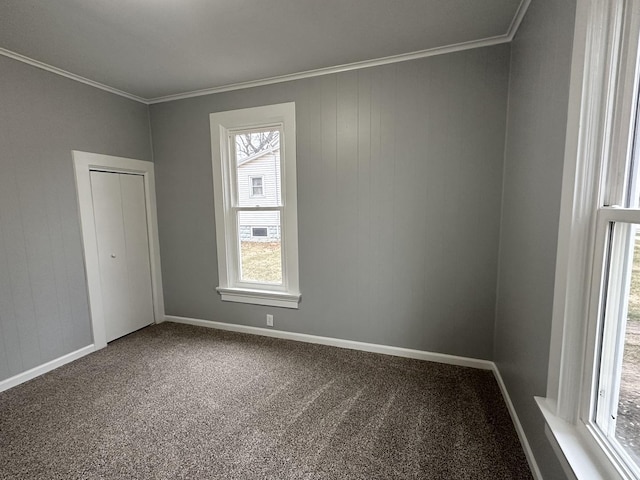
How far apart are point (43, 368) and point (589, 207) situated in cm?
382

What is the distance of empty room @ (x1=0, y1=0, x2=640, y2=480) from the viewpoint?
1.13m

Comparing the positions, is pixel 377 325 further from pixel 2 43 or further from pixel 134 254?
pixel 2 43

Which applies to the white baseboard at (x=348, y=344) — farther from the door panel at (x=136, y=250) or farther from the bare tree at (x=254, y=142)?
the bare tree at (x=254, y=142)

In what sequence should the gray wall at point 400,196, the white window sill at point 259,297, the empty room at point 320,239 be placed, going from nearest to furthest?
the empty room at point 320,239 < the gray wall at point 400,196 < the white window sill at point 259,297

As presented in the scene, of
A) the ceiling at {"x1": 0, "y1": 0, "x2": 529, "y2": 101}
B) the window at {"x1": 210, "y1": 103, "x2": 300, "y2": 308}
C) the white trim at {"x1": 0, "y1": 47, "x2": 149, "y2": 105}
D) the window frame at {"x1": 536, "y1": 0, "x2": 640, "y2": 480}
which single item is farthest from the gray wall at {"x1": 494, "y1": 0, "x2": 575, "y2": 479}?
the white trim at {"x1": 0, "y1": 47, "x2": 149, "y2": 105}

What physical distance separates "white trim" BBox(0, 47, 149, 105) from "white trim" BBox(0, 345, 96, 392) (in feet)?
8.10

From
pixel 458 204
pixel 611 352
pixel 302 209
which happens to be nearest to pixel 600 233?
pixel 611 352

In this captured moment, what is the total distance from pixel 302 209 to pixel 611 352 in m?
2.30

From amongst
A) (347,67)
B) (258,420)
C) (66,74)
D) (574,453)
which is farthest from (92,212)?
(574,453)

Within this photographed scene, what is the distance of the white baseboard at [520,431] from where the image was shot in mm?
1471

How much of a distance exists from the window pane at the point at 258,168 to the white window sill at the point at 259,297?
3.03ft

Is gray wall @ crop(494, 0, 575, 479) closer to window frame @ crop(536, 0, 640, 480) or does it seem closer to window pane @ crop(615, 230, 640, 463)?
window frame @ crop(536, 0, 640, 480)

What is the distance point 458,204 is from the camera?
95.0 inches

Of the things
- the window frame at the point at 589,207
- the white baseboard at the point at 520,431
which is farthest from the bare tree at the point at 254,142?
the white baseboard at the point at 520,431
